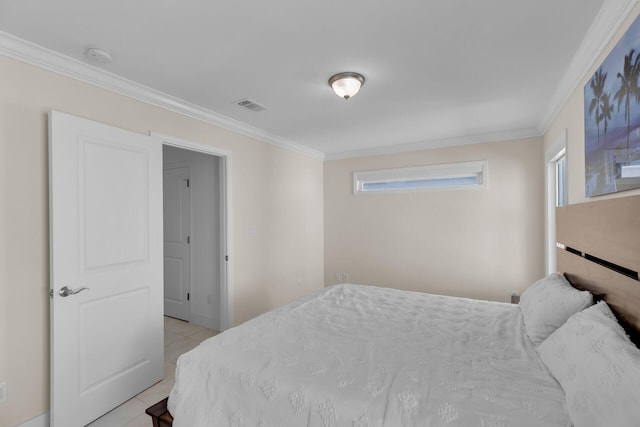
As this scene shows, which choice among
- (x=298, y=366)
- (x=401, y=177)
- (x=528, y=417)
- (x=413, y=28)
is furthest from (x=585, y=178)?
(x=401, y=177)

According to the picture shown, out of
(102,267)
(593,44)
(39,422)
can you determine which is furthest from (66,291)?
(593,44)

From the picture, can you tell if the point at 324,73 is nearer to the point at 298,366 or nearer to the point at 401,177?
the point at 298,366

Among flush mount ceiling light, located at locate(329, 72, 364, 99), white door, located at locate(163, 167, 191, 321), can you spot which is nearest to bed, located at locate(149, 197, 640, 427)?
flush mount ceiling light, located at locate(329, 72, 364, 99)

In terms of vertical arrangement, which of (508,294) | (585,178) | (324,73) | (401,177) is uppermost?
(324,73)

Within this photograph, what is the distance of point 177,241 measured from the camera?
4.22 m

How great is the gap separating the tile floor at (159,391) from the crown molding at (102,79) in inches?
92.8

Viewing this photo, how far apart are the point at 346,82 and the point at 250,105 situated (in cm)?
106

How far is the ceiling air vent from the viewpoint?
2.84 meters

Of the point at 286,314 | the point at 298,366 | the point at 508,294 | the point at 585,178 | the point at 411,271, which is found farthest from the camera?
the point at 411,271

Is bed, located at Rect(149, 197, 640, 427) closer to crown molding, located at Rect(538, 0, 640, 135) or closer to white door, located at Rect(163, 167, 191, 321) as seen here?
crown molding, located at Rect(538, 0, 640, 135)

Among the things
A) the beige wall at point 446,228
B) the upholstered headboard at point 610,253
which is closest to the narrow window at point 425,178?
the beige wall at point 446,228

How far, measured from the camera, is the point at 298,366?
1491mm

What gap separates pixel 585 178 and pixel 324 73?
189cm

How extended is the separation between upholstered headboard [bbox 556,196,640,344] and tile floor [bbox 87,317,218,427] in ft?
9.17
